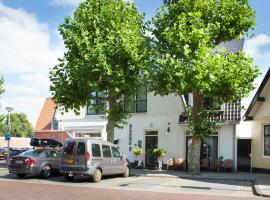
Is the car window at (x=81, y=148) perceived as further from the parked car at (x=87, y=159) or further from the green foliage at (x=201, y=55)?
the green foliage at (x=201, y=55)

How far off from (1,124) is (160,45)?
60.8 feet

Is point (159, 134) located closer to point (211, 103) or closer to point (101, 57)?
point (211, 103)

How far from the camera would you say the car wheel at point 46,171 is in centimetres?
2056

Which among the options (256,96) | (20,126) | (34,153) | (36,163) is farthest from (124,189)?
(20,126)

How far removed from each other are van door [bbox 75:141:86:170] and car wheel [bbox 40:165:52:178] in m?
2.72

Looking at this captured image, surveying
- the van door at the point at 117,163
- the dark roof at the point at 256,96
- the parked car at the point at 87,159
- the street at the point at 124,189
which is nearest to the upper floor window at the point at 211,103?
the dark roof at the point at 256,96

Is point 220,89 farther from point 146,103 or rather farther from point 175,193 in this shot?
point 146,103

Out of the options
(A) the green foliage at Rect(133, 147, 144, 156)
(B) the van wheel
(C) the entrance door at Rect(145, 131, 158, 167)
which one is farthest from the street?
(C) the entrance door at Rect(145, 131, 158, 167)

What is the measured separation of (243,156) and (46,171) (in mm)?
11873

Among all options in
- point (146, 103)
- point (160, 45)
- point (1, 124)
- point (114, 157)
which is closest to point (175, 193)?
point (114, 157)

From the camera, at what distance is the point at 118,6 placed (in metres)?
23.5

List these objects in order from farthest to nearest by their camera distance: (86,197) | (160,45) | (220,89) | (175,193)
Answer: (160,45)
(220,89)
(175,193)
(86,197)

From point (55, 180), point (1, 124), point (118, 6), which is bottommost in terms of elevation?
point (55, 180)

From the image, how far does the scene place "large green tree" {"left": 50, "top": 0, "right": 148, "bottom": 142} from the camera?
21703mm
